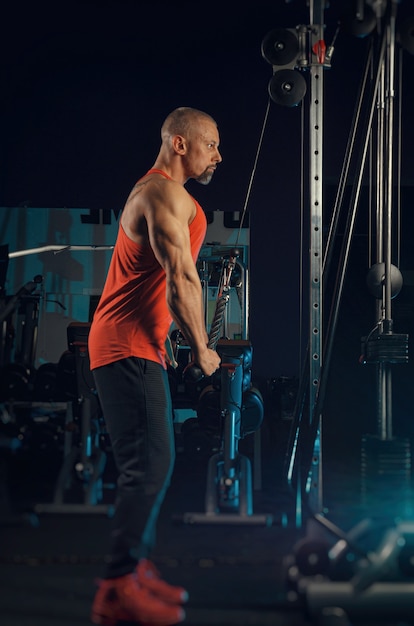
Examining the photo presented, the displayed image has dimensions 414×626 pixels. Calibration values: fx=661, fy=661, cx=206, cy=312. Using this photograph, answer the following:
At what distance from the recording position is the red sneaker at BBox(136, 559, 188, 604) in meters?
1.90

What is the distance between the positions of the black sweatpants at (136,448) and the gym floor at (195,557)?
27cm

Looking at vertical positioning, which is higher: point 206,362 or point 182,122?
point 182,122

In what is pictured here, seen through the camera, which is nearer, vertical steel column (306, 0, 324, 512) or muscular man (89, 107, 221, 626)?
muscular man (89, 107, 221, 626)

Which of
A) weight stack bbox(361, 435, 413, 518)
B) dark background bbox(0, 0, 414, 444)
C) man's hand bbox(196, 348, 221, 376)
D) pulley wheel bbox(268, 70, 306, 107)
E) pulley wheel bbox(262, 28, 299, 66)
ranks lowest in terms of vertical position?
weight stack bbox(361, 435, 413, 518)

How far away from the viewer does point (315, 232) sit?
3.05 m

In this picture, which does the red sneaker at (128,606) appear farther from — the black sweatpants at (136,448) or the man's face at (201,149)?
the man's face at (201,149)

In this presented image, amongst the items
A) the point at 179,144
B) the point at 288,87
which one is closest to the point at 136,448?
the point at 179,144

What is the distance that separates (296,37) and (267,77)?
325cm

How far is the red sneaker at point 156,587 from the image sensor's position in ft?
6.23

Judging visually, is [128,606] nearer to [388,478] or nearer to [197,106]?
[388,478]

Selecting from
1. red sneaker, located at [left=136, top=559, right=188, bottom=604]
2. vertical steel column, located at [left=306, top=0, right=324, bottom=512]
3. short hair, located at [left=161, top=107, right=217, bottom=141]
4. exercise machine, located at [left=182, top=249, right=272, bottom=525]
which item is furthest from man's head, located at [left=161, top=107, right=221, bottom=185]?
exercise machine, located at [left=182, top=249, right=272, bottom=525]

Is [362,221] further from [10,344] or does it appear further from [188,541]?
[188,541]

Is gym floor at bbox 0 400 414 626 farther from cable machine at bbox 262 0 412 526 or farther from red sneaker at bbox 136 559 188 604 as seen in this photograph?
cable machine at bbox 262 0 412 526

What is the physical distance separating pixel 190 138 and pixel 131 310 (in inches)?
24.4
